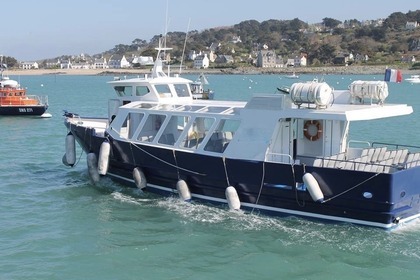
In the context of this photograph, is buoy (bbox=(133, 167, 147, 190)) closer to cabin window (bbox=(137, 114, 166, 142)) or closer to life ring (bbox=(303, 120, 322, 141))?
cabin window (bbox=(137, 114, 166, 142))

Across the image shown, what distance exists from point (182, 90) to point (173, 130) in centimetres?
238

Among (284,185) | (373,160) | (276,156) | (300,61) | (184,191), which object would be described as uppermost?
(300,61)

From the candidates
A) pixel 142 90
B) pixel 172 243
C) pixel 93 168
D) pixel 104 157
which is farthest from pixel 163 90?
pixel 172 243

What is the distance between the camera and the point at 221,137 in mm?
14977

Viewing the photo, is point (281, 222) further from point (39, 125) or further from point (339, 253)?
point (39, 125)

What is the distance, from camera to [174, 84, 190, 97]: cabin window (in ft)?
60.2

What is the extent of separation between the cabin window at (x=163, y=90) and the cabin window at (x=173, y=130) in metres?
1.78

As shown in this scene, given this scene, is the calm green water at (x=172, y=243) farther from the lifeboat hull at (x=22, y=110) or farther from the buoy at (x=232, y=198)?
the lifeboat hull at (x=22, y=110)

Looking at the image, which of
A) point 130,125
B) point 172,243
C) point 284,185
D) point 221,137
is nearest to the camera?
point 172,243

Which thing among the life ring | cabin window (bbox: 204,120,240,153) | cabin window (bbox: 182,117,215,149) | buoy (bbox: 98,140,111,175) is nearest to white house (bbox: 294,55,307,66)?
buoy (bbox: 98,140,111,175)

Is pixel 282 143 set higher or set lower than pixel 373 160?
higher

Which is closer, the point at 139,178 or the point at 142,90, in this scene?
the point at 139,178

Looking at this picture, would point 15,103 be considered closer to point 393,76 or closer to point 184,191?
point 184,191

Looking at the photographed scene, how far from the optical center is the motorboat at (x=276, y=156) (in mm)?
12750
